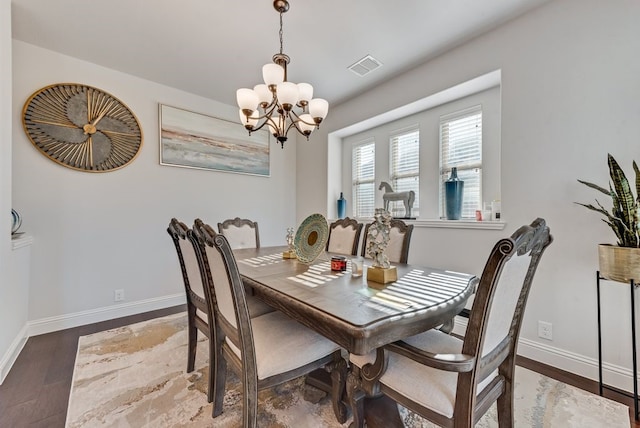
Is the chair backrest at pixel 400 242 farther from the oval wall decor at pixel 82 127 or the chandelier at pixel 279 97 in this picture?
the oval wall decor at pixel 82 127

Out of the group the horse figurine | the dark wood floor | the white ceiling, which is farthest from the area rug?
the white ceiling

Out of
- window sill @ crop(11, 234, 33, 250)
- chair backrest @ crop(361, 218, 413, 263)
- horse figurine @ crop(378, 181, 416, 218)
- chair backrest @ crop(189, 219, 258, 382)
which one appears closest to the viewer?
chair backrest @ crop(189, 219, 258, 382)

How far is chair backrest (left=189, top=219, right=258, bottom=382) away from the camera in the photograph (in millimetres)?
1108

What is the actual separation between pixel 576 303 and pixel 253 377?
7.46 ft

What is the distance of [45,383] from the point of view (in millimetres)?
1752

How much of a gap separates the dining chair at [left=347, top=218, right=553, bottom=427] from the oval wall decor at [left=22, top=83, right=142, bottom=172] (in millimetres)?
3296

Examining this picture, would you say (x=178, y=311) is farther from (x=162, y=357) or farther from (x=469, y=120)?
(x=469, y=120)

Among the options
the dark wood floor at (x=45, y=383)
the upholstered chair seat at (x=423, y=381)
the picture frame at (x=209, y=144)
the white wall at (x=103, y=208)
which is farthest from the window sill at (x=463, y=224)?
the white wall at (x=103, y=208)

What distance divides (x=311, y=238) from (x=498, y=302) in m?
1.31

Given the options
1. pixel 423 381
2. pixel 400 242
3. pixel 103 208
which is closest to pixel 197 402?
pixel 423 381

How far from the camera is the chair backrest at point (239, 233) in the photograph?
2902mm

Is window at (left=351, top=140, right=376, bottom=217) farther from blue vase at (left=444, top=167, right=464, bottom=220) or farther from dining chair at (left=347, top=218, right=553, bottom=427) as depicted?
dining chair at (left=347, top=218, right=553, bottom=427)

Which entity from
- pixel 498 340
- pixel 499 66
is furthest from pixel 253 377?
pixel 499 66

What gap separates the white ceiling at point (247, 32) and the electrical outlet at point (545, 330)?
2.49 meters
